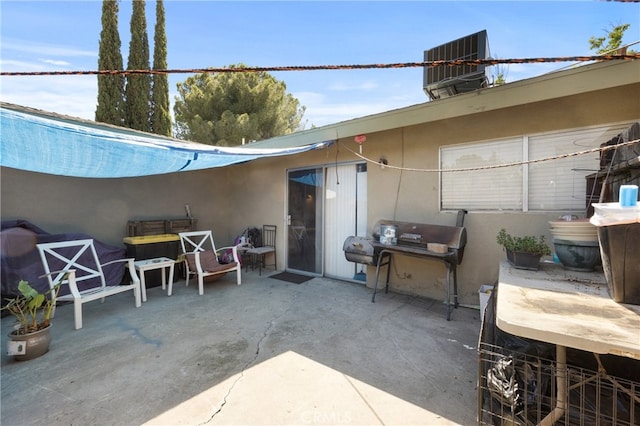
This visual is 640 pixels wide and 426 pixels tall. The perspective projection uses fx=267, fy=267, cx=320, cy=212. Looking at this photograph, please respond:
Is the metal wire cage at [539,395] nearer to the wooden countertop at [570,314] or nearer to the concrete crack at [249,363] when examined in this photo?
the wooden countertop at [570,314]

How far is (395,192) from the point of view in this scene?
439 cm

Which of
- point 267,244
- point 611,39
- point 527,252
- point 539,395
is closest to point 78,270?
point 267,244

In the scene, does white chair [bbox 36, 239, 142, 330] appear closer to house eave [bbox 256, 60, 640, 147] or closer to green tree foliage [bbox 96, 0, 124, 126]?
house eave [bbox 256, 60, 640, 147]

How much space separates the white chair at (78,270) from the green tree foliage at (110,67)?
6.78m

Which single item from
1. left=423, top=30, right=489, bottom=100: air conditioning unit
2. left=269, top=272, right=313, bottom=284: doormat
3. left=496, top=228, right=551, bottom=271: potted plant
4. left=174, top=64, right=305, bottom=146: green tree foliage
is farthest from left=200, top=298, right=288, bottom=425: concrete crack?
left=174, top=64, right=305, bottom=146: green tree foliage

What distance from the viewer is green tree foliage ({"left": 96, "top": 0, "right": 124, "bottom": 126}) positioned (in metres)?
8.74

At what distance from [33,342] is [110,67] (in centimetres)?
981

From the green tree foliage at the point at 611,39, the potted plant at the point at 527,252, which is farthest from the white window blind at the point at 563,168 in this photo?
the green tree foliage at the point at 611,39

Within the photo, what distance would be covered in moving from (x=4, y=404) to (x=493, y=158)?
17.5 feet

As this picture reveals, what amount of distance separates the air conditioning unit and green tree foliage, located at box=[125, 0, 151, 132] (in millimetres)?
9403

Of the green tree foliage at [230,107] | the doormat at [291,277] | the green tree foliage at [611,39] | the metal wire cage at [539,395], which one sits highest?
the green tree foliage at [611,39]

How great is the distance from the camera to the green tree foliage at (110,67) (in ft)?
28.7

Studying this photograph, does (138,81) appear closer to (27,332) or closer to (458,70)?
(27,332)

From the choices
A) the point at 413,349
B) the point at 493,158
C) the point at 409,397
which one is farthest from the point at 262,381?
the point at 493,158
